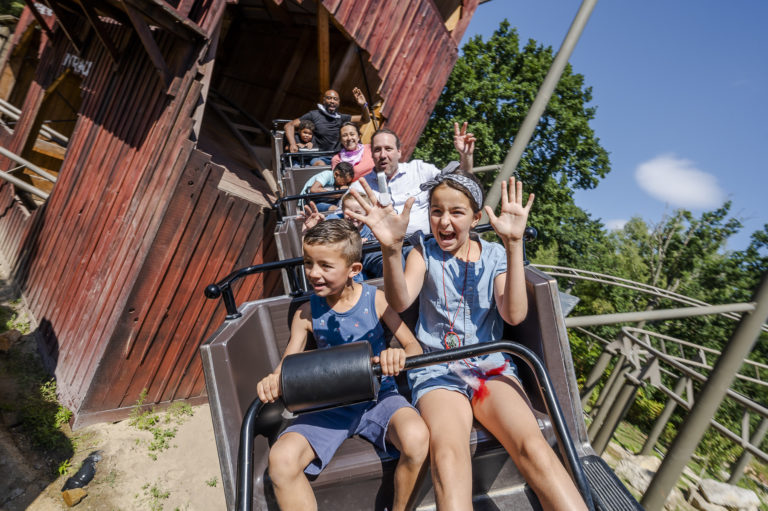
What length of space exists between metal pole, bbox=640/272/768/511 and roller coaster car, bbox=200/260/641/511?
193cm

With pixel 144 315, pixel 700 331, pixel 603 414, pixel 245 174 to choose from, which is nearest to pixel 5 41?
pixel 245 174

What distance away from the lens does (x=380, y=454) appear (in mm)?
1507

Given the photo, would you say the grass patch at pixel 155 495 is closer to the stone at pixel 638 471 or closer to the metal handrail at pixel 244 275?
the metal handrail at pixel 244 275

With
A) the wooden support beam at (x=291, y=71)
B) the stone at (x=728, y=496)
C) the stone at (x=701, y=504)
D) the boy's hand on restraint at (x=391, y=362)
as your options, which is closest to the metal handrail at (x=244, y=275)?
the boy's hand on restraint at (x=391, y=362)

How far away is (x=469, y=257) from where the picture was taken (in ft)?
6.01

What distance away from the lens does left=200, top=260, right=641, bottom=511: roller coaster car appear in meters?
1.39

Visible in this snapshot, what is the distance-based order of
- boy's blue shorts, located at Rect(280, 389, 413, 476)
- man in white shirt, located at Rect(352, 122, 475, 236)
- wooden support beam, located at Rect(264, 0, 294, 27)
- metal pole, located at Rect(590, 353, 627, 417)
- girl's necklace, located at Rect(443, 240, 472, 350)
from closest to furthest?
boy's blue shorts, located at Rect(280, 389, 413, 476) < girl's necklace, located at Rect(443, 240, 472, 350) < man in white shirt, located at Rect(352, 122, 475, 236) < metal pole, located at Rect(590, 353, 627, 417) < wooden support beam, located at Rect(264, 0, 294, 27)

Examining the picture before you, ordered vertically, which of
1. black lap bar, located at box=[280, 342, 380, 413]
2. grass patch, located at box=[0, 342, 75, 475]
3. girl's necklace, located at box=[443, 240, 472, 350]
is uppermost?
girl's necklace, located at box=[443, 240, 472, 350]

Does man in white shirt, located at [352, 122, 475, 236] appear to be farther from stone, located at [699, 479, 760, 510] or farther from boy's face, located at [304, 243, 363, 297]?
stone, located at [699, 479, 760, 510]

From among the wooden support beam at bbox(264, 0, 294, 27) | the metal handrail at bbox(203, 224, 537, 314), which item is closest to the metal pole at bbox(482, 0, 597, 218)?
the metal handrail at bbox(203, 224, 537, 314)

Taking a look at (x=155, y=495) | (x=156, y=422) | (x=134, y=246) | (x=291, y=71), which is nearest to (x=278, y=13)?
(x=291, y=71)

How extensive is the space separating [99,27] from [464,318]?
5.13m

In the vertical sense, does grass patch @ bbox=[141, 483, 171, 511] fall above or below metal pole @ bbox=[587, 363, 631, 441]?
below

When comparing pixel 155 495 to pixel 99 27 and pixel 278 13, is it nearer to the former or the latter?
pixel 99 27
